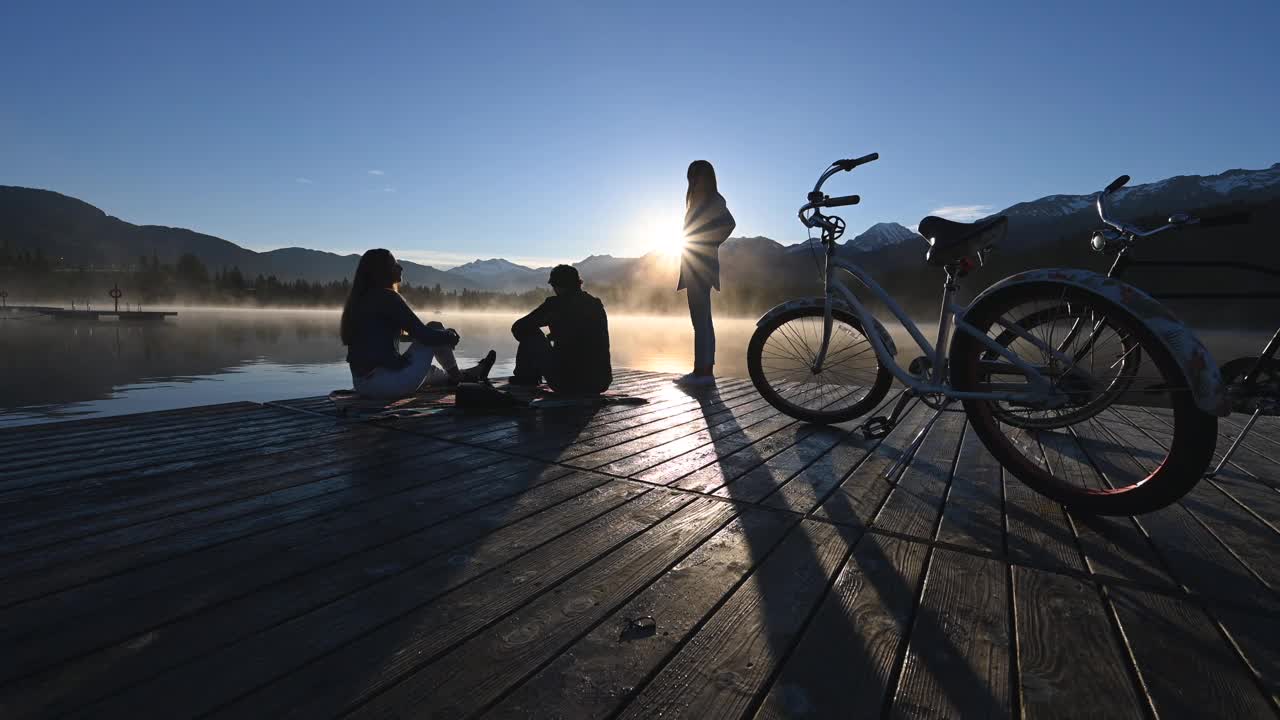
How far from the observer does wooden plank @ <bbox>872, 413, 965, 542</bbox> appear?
192cm

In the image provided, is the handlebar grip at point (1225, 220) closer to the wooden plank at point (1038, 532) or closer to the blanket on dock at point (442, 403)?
the wooden plank at point (1038, 532)

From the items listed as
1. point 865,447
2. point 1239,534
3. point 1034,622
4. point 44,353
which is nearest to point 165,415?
point 865,447

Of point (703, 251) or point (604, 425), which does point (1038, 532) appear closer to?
point (604, 425)

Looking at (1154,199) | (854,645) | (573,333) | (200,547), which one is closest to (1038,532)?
(854,645)

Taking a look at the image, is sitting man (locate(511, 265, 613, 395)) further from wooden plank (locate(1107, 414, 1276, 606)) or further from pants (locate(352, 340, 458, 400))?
wooden plank (locate(1107, 414, 1276, 606))

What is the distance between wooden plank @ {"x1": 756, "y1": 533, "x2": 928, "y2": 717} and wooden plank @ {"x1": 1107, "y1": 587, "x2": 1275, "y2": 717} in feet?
1.48

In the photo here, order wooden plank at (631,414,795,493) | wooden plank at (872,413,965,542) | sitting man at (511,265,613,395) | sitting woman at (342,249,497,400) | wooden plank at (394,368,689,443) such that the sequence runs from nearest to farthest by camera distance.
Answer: wooden plank at (872,413,965,542)
wooden plank at (631,414,795,493)
wooden plank at (394,368,689,443)
sitting woman at (342,249,497,400)
sitting man at (511,265,613,395)

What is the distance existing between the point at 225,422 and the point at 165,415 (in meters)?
0.52

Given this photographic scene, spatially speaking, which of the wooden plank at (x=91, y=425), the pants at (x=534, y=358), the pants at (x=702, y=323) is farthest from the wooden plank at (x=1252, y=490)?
the wooden plank at (x=91, y=425)

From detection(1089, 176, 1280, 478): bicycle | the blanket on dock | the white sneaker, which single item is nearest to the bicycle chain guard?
detection(1089, 176, 1280, 478): bicycle

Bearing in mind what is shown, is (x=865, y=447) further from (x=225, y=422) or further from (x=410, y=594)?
(x=225, y=422)

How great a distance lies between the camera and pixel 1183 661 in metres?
1.17

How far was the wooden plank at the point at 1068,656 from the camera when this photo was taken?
1036 millimetres

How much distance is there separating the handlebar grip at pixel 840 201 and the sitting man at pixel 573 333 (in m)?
1.90
